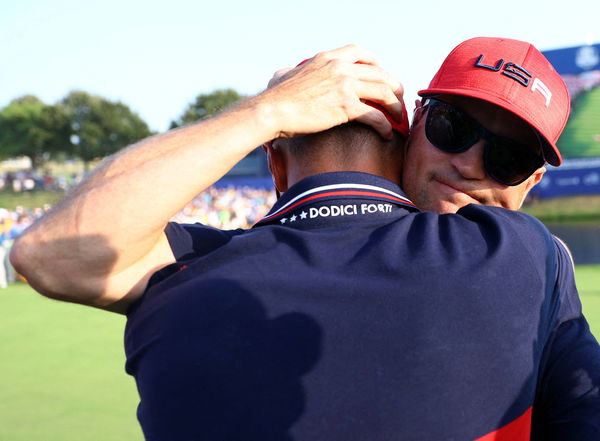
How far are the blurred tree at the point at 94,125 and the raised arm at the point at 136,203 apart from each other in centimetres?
7224

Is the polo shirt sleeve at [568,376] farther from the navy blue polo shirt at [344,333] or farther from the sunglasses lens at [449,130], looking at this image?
the sunglasses lens at [449,130]

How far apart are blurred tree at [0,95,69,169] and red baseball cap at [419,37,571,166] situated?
75374 mm

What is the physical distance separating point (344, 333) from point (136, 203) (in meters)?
0.52

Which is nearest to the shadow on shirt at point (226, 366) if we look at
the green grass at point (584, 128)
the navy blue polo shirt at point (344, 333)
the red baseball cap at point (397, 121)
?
the navy blue polo shirt at point (344, 333)

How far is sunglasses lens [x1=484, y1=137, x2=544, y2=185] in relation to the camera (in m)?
1.92

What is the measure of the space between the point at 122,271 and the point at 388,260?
586mm

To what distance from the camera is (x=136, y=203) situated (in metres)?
1.25

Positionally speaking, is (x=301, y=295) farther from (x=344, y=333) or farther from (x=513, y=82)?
(x=513, y=82)

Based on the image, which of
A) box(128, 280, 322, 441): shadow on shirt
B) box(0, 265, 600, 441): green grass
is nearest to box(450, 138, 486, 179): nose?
box(128, 280, 322, 441): shadow on shirt

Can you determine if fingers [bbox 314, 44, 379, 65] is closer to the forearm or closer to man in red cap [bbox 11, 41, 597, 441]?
man in red cap [bbox 11, 41, 597, 441]

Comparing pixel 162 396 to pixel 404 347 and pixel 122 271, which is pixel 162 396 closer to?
pixel 122 271

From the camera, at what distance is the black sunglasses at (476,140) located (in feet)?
6.30

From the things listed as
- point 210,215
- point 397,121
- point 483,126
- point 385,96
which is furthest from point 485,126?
point 210,215

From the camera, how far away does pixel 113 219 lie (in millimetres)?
1247
